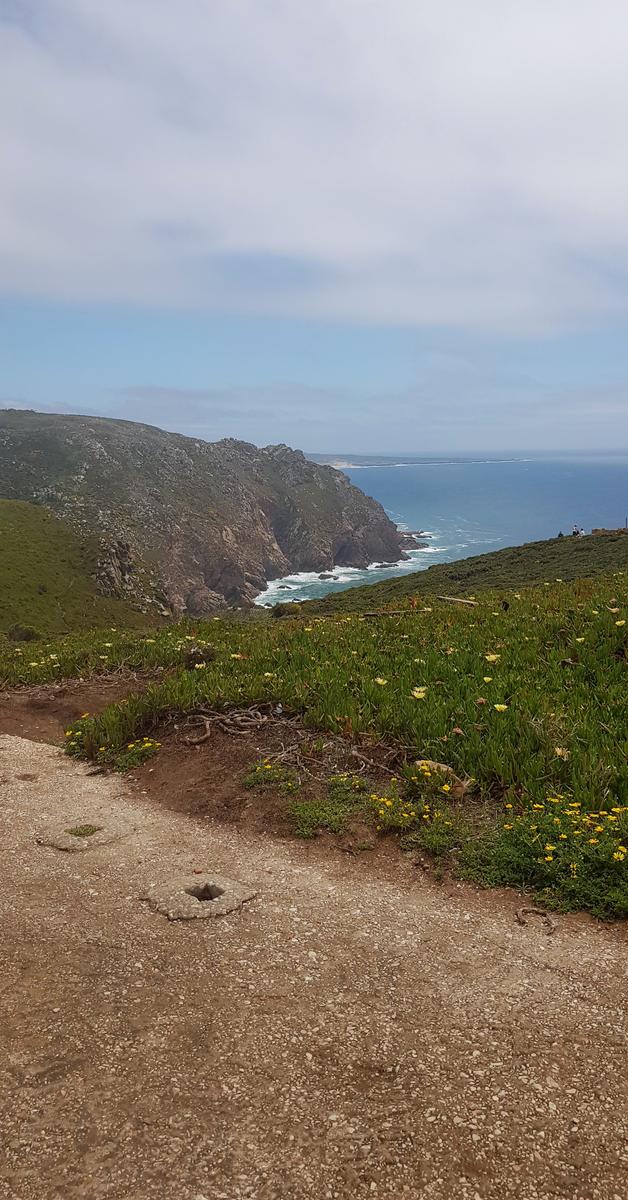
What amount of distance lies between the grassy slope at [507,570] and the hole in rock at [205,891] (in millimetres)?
37410

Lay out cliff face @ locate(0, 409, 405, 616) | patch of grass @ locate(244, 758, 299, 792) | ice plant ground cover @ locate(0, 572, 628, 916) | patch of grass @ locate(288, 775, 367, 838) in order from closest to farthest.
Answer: ice plant ground cover @ locate(0, 572, 628, 916) < patch of grass @ locate(288, 775, 367, 838) < patch of grass @ locate(244, 758, 299, 792) < cliff face @ locate(0, 409, 405, 616)

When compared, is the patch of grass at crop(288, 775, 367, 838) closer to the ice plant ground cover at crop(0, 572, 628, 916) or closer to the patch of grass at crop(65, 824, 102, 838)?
the ice plant ground cover at crop(0, 572, 628, 916)

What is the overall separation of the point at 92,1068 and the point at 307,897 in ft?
7.96

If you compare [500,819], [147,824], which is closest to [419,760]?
[500,819]

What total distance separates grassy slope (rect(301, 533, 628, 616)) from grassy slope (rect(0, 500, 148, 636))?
44.3 m

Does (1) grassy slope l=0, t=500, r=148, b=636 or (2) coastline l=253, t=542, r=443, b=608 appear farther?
(2) coastline l=253, t=542, r=443, b=608

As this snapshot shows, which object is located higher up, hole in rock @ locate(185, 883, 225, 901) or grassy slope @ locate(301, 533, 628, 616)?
hole in rock @ locate(185, 883, 225, 901)

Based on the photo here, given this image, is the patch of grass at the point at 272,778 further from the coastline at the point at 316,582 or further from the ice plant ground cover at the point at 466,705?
the coastline at the point at 316,582

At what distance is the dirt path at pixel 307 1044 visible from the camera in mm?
3348

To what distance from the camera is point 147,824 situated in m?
7.73

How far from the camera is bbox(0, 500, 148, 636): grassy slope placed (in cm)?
8574

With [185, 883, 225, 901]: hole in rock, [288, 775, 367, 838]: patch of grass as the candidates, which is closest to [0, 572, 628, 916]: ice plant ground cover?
[288, 775, 367, 838]: patch of grass

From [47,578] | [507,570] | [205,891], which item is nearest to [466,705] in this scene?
[205,891]

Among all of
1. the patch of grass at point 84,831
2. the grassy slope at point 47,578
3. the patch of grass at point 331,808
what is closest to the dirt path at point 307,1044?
the patch of grass at point 331,808
